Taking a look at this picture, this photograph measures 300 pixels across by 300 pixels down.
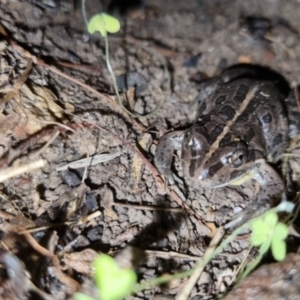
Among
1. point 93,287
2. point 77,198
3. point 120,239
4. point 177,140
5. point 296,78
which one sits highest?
point 296,78

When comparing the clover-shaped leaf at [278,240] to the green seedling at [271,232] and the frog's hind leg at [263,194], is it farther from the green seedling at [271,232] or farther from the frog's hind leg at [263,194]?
the frog's hind leg at [263,194]

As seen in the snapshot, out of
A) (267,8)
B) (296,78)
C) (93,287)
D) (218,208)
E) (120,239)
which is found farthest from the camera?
(267,8)

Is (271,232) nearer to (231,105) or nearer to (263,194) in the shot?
(263,194)

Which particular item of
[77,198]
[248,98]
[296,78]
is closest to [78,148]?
[77,198]

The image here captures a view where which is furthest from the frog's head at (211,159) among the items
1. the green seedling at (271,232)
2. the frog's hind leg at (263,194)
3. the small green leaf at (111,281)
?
the small green leaf at (111,281)

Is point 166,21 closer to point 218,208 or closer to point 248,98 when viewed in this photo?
point 248,98

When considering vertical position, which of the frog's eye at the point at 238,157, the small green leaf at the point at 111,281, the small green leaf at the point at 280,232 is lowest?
the small green leaf at the point at 111,281
